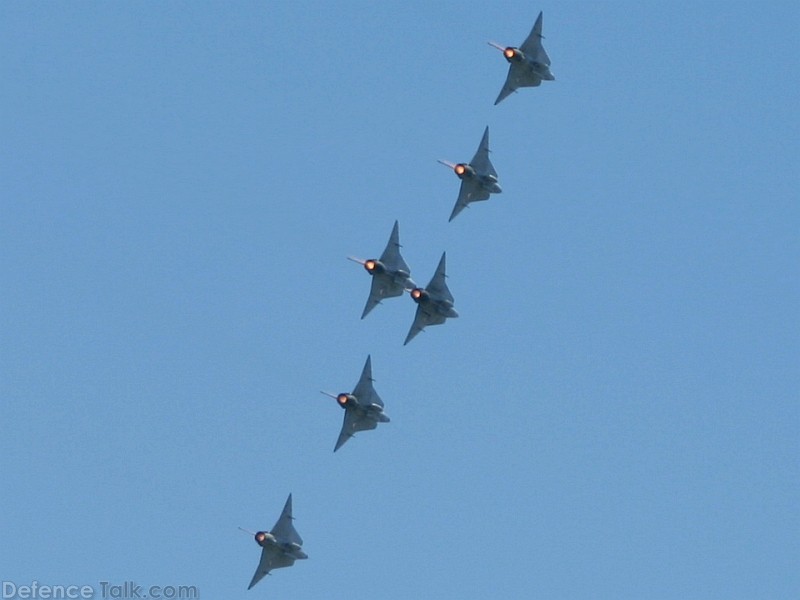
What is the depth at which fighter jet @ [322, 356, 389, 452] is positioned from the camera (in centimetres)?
13262

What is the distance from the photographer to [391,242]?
437 ft

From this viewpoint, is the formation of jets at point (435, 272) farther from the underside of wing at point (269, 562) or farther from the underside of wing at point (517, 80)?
the underside of wing at point (269, 562)

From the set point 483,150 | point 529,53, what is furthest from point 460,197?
point 529,53

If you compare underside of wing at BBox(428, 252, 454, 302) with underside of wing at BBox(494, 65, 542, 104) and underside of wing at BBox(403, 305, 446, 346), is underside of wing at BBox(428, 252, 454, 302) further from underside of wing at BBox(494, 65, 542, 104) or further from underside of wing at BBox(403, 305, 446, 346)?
underside of wing at BBox(494, 65, 542, 104)

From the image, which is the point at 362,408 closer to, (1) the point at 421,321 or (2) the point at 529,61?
(1) the point at 421,321

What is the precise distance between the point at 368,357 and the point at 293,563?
19.6 meters

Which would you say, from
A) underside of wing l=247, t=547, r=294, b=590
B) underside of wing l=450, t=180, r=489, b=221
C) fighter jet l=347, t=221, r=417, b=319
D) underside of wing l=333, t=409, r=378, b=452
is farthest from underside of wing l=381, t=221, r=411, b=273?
underside of wing l=247, t=547, r=294, b=590

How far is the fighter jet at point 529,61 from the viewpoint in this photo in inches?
5276

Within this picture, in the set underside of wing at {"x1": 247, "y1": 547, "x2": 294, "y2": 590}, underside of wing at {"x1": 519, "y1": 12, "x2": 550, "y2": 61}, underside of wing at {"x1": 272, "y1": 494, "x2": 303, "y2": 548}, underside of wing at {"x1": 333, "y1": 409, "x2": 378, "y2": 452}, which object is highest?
underside of wing at {"x1": 519, "y1": 12, "x2": 550, "y2": 61}

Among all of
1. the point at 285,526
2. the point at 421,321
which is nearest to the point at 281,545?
the point at 285,526

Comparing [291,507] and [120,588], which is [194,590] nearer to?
[120,588]

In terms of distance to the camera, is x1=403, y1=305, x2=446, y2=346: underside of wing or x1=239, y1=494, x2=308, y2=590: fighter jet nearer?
x1=239, y1=494, x2=308, y2=590: fighter jet

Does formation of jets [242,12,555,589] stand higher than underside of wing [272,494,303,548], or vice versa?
formation of jets [242,12,555,589]

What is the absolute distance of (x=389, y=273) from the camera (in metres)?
133
